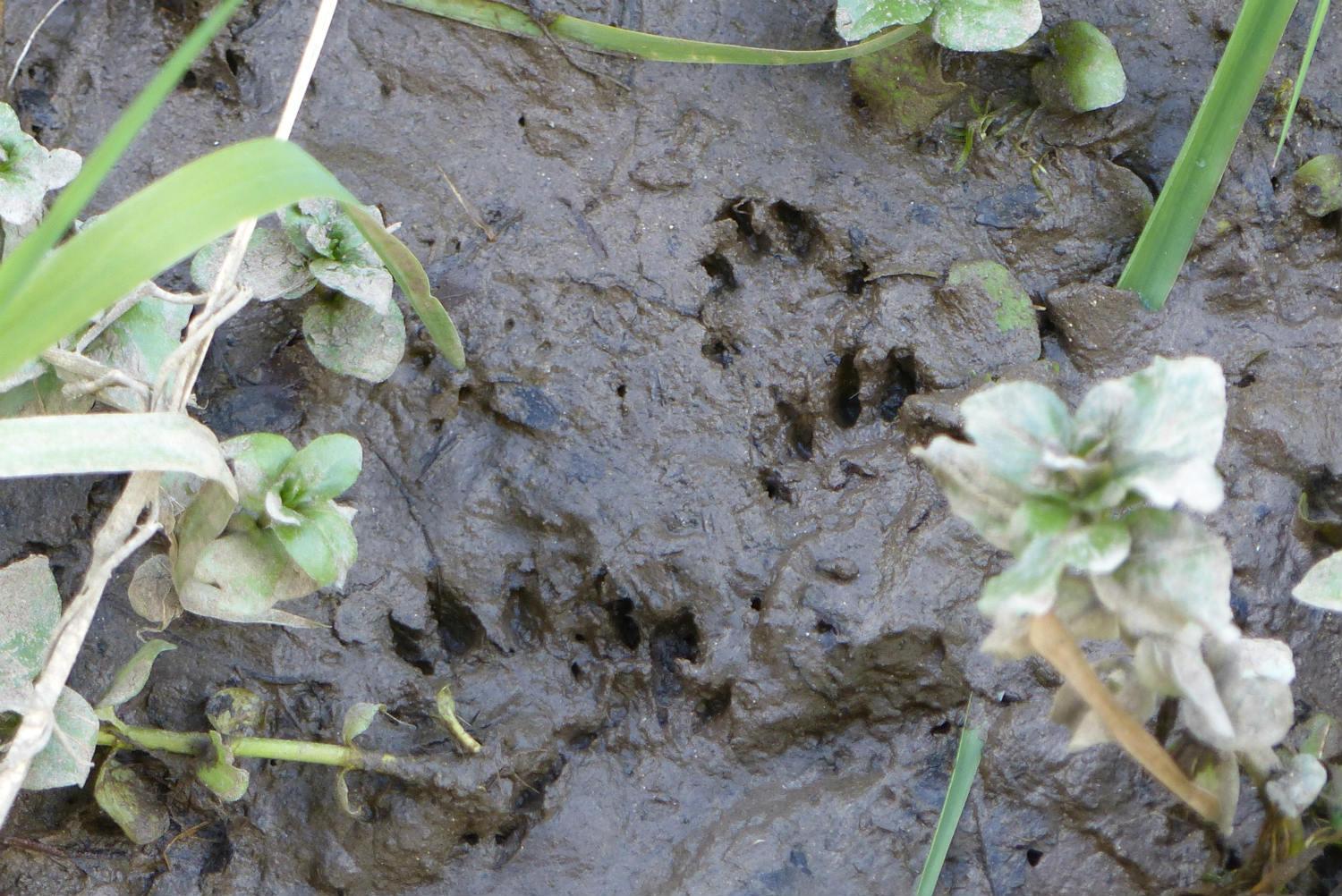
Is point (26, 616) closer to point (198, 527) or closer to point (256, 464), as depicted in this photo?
point (198, 527)

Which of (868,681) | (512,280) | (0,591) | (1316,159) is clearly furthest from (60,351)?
(1316,159)

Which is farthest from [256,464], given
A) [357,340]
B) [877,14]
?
[877,14]

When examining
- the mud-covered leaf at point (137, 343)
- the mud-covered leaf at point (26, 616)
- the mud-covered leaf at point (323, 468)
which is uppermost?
the mud-covered leaf at point (137, 343)

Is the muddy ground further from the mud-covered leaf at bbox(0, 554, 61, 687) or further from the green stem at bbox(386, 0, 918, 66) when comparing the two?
the mud-covered leaf at bbox(0, 554, 61, 687)

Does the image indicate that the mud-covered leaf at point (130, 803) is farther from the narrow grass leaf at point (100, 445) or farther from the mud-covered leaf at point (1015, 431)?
the mud-covered leaf at point (1015, 431)

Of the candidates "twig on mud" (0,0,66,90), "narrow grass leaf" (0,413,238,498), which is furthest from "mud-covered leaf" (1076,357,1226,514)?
"twig on mud" (0,0,66,90)

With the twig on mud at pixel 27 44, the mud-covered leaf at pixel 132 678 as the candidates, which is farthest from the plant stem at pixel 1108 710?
the twig on mud at pixel 27 44
